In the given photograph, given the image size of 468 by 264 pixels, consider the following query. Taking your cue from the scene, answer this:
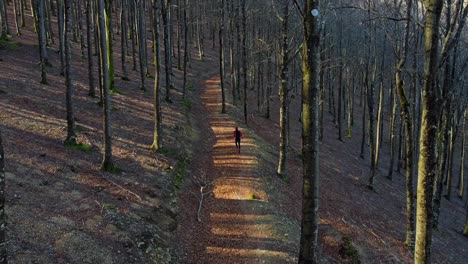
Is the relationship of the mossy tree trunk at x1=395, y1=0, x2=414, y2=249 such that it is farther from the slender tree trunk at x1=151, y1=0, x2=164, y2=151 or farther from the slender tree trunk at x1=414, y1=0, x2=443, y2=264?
the slender tree trunk at x1=151, y1=0, x2=164, y2=151

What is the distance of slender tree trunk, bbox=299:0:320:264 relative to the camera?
22.3ft

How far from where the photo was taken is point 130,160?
1702cm

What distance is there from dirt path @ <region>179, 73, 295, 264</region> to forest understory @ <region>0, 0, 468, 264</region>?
6cm

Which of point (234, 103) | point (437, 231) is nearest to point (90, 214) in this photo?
point (437, 231)

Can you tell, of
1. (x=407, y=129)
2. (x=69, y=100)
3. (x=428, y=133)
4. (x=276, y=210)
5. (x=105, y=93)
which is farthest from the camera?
(x=69, y=100)

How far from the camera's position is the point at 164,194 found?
15125 mm

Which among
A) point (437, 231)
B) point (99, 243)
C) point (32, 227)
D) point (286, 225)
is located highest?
point (32, 227)

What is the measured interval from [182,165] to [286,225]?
254 inches

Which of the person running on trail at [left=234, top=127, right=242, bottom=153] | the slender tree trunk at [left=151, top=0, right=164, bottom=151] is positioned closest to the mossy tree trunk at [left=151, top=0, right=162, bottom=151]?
the slender tree trunk at [left=151, top=0, right=164, bottom=151]

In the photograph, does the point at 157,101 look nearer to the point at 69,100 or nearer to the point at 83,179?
the point at 69,100

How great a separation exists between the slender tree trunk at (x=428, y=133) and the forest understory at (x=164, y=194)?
6.54 m

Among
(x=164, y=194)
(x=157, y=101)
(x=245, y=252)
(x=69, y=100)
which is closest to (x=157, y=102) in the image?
(x=157, y=101)

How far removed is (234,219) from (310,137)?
8.70 m

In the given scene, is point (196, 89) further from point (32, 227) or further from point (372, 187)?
point (32, 227)
